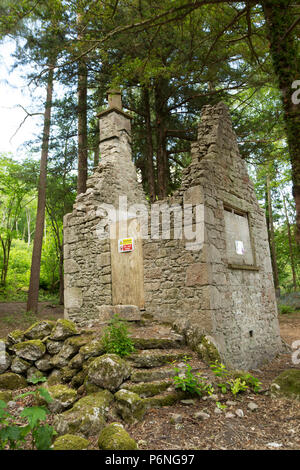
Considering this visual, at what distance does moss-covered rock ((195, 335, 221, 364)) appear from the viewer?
4348mm

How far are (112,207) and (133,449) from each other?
6340 millimetres

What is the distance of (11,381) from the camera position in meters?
4.31

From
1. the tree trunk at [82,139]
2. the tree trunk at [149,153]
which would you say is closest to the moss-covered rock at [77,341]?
the tree trunk at [149,153]

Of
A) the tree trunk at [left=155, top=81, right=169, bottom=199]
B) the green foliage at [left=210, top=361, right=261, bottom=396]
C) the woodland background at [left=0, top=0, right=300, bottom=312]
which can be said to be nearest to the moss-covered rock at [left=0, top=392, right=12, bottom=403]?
the green foliage at [left=210, top=361, right=261, bottom=396]

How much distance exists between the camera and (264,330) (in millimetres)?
7000

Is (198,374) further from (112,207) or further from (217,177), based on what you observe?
(112,207)

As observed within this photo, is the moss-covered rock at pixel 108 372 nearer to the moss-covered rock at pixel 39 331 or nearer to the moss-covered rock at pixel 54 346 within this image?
the moss-covered rock at pixel 54 346

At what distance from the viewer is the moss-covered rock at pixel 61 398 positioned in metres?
3.44

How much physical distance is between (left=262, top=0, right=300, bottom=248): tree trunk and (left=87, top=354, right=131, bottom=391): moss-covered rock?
126 inches

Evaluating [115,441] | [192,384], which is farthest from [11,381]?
[192,384]

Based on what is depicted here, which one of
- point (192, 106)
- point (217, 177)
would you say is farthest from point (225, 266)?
point (192, 106)

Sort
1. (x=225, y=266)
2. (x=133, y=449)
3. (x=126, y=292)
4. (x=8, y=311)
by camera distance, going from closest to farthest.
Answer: (x=133, y=449), (x=225, y=266), (x=126, y=292), (x=8, y=311)

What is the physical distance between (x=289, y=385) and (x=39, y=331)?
3789 millimetres

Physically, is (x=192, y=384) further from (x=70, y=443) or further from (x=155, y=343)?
(x=70, y=443)
